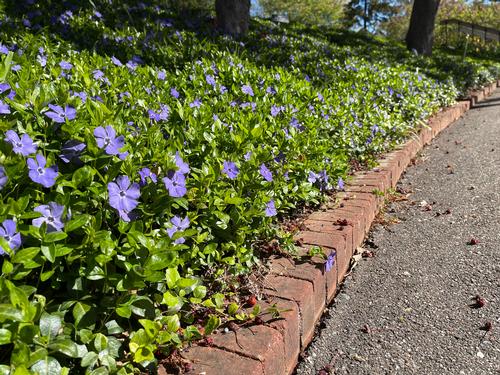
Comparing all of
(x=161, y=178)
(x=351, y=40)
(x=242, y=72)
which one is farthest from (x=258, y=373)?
(x=351, y=40)

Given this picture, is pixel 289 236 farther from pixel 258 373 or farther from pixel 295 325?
pixel 258 373

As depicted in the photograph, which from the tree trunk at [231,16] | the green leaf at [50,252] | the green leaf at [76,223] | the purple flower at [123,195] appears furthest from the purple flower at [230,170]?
the tree trunk at [231,16]

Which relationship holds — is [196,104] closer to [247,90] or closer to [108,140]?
[247,90]

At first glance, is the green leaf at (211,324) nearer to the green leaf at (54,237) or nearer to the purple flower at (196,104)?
the green leaf at (54,237)

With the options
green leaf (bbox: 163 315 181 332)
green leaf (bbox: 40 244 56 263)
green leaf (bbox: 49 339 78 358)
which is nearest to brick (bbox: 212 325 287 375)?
green leaf (bbox: 163 315 181 332)

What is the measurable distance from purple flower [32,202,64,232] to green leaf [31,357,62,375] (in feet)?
1.13

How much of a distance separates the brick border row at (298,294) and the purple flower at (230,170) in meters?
0.48

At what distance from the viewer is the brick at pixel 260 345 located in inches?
67.7

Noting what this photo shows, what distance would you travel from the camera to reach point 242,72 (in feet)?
13.7

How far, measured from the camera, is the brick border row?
1.69 metres

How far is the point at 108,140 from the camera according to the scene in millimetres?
1694

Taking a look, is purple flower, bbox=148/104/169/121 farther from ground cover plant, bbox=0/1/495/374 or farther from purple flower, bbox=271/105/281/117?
purple flower, bbox=271/105/281/117

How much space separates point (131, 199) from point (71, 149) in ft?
0.90

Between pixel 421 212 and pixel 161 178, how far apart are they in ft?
8.64
